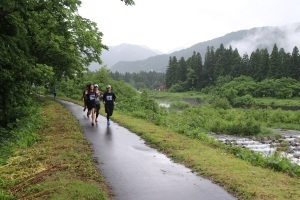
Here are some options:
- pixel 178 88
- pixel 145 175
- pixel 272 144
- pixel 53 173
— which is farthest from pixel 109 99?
pixel 178 88

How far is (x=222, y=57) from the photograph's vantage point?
104125mm

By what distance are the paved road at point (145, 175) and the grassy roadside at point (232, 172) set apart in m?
0.30

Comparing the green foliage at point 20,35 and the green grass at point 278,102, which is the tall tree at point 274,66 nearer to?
the green grass at point 278,102

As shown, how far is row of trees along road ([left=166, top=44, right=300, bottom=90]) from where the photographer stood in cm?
8288

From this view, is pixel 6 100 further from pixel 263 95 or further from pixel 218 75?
pixel 218 75

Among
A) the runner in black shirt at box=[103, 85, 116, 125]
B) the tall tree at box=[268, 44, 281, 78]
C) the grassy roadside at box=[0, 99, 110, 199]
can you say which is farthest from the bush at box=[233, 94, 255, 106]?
the grassy roadside at box=[0, 99, 110, 199]

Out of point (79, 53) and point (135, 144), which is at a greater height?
point (79, 53)

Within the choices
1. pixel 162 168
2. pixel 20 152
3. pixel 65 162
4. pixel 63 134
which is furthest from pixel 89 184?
pixel 63 134

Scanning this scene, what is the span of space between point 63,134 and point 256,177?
777 centimetres

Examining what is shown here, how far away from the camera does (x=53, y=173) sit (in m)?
7.13

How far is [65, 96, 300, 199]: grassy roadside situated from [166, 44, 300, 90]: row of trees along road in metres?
80.0

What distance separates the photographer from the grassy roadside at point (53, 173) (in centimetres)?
595

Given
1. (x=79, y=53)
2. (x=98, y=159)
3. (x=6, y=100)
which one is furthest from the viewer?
(x=79, y=53)

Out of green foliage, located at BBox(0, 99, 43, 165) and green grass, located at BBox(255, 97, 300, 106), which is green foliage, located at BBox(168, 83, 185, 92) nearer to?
green grass, located at BBox(255, 97, 300, 106)
